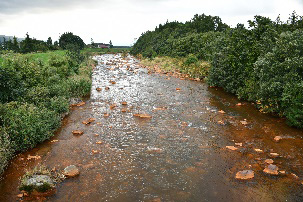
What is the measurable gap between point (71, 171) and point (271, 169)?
8.24 meters

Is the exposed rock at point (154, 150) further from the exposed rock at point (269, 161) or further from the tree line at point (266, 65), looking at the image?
the tree line at point (266, 65)

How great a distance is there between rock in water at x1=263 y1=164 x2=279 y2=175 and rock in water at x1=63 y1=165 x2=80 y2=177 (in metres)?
7.76

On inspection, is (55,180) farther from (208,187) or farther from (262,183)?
(262,183)

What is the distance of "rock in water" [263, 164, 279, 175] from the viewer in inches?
382

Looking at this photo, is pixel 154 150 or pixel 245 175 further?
pixel 154 150

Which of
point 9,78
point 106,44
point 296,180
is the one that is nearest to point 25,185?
point 9,78

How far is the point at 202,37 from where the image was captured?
123 ft

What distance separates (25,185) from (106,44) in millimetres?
134764

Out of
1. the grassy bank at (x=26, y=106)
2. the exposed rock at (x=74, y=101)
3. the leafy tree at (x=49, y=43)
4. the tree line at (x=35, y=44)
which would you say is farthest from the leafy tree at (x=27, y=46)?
the exposed rock at (x=74, y=101)

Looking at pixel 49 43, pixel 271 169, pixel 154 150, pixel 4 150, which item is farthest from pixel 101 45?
pixel 271 169

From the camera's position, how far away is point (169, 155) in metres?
11.2

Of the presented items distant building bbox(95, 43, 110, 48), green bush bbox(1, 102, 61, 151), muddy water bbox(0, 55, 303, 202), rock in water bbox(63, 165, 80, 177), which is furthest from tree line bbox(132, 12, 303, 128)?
distant building bbox(95, 43, 110, 48)

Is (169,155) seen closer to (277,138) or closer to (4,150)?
(277,138)

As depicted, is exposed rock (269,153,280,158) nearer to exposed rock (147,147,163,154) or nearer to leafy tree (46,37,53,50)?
exposed rock (147,147,163,154)
